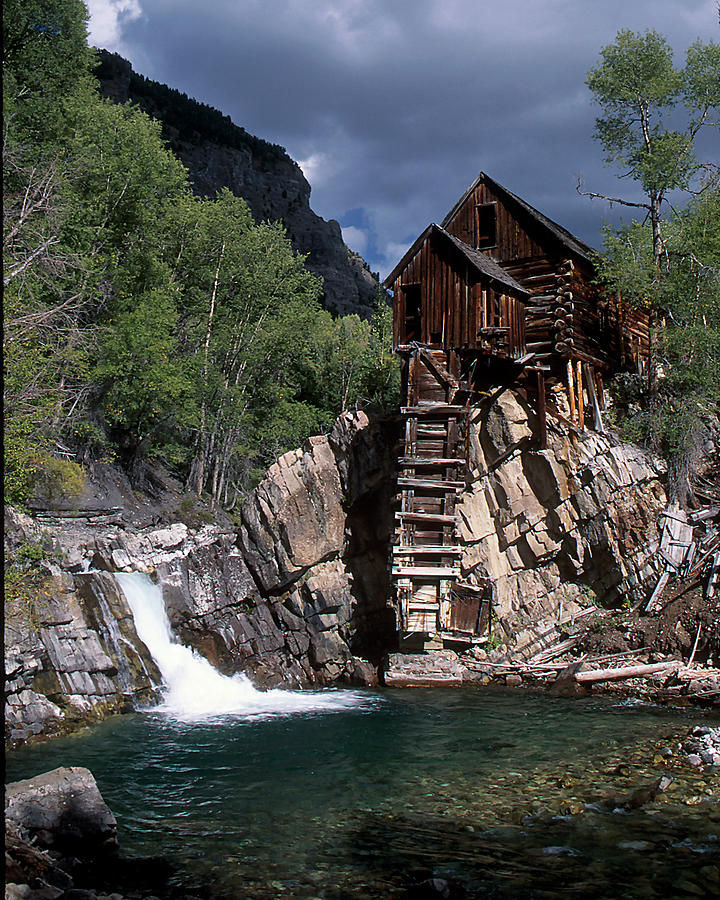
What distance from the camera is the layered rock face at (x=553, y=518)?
89.1 feet

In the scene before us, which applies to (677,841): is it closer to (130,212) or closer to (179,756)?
(179,756)

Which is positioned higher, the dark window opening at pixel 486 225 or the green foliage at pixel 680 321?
the dark window opening at pixel 486 225

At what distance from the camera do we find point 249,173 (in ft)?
369

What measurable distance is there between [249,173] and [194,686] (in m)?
103

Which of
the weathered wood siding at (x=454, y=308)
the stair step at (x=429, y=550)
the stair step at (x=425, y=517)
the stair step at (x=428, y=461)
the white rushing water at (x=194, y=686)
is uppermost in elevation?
the weathered wood siding at (x=454, y=308)

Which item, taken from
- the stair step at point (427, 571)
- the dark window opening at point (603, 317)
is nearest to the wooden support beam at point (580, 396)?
the dark window opening at point (603, 317)

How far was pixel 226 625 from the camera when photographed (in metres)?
26.4

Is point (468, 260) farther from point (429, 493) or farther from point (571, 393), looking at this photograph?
point (429, 493)

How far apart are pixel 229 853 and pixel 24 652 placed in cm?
1133

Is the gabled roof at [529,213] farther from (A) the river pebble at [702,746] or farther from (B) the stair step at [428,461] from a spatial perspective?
(A) the river pebble at [702,746]

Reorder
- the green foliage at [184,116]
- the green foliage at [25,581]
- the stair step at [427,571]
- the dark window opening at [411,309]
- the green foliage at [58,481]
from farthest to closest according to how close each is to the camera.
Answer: the green foliage at [184,116] < the dark window opening at [411,309] < the green foliage at [58,481] < the stair step at [427,571] < the green foliage at [25,581]

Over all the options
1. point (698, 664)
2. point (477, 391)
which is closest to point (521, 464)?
point (477, 391)

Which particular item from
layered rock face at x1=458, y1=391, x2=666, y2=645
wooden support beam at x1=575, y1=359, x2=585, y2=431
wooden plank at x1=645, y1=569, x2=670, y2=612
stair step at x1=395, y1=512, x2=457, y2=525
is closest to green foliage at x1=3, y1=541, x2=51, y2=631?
stair step at x1=395, y1=512, x2=457, y2=525

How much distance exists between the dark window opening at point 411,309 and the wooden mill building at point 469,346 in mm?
47
